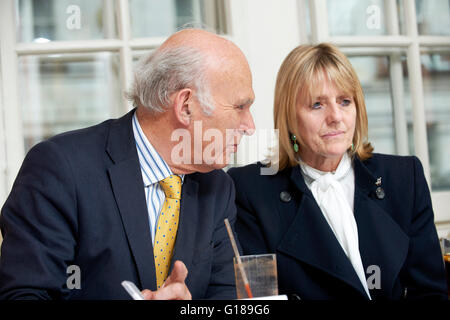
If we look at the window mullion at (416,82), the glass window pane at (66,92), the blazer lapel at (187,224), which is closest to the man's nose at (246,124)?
the blazer lapel at (187,224)

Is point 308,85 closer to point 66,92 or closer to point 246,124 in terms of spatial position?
point 246,124

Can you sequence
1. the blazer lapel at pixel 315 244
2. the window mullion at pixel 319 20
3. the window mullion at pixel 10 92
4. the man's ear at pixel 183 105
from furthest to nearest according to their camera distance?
the window mullion at pixel 319 20, the window mullion at pixel 10 92, the blazer lapel at pixel 315 244, the man's ear at pixel 183 105

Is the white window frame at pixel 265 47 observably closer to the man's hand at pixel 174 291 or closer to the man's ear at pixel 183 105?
the man's ear at pixel 183 105

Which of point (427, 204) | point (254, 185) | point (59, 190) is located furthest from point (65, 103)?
point (427, 204)

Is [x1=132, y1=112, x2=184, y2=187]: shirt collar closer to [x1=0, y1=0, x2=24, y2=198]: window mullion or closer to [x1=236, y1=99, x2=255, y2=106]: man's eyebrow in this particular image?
[x1=236, y1=99, x2=255, y2=106]: man's eyebrow

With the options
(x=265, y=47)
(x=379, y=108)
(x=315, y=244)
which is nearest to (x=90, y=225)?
(x=315, y=244)

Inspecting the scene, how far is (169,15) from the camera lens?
92.9 inches

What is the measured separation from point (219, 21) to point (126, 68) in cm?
48

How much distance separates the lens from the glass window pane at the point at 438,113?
246 centimetres

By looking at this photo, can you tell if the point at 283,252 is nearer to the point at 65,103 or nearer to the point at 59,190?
the point at 59,190

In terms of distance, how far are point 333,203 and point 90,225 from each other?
31.4 inches

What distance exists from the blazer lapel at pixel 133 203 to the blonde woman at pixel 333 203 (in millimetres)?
477

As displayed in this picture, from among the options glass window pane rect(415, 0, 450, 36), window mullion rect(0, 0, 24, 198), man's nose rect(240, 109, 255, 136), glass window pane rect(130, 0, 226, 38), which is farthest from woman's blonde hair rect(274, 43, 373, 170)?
window mullion rect(0, 0, 24, 198)

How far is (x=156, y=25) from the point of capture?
7.68 ft
